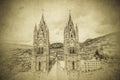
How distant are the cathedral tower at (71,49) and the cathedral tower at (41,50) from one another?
15.4 inches

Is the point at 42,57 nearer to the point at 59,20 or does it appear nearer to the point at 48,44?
the point at 48,44

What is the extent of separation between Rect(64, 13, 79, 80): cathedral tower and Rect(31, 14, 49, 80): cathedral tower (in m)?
0.39

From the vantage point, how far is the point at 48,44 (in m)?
4.11

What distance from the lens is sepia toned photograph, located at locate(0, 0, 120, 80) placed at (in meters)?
4.06

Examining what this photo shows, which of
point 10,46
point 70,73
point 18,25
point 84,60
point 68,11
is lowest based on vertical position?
point 70,73

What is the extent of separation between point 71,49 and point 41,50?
0.62 meters

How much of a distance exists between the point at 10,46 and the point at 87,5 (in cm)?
183

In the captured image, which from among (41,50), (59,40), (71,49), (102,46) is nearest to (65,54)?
(71,49)

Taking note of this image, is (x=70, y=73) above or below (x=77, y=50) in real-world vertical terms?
below

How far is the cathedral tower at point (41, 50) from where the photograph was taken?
4.07 metres

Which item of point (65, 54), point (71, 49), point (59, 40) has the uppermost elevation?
point (59, 40)

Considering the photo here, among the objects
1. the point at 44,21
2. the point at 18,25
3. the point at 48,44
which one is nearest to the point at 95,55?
the point at 48,44

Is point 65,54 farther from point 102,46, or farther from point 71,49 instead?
point 102,46

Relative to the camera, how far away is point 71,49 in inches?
162
